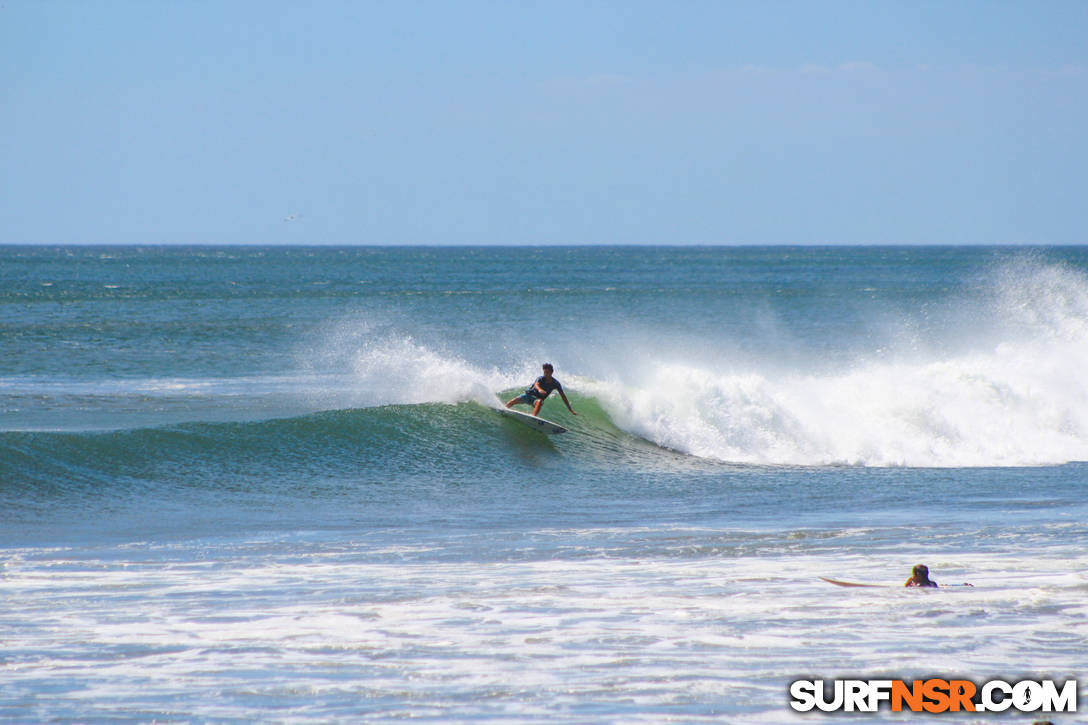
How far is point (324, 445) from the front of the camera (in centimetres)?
1878

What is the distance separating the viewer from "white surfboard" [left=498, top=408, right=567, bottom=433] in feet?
65.4

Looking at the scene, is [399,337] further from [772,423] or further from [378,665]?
[378,665]

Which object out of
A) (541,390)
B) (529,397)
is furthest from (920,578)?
(529,397)

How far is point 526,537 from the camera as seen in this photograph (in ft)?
41.8

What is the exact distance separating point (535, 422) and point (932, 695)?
503 inches

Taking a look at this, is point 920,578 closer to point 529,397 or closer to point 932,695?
point 932,695

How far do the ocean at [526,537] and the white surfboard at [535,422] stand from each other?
0.40 m

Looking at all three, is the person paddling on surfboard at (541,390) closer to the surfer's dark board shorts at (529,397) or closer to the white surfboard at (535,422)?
the surfer's dark board shorts at (529,397)

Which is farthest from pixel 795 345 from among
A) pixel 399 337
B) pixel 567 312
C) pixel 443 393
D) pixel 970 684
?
pixel 970 684

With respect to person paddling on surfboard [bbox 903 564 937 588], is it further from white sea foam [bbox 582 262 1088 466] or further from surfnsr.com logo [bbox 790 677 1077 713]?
white sea foam [bbox 582 262 1088 466]

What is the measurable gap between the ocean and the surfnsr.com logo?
0.12 meters

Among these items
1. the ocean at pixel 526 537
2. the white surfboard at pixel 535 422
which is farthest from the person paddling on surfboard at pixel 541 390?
the ocean at pixel 526 537

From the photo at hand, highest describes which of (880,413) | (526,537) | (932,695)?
(880,413)

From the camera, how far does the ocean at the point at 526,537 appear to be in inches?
313
